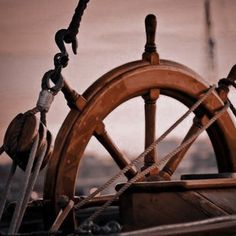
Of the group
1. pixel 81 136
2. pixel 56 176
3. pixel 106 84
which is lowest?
pixel 56 176

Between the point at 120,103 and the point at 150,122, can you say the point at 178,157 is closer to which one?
the point at 150,122

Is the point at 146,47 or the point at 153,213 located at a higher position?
the point at 146,47

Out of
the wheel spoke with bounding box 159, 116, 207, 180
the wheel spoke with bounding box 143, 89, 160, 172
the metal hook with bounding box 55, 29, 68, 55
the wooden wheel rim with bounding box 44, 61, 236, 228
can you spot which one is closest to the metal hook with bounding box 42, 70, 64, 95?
the metal hook with bounding box 55, 29, 68, 55

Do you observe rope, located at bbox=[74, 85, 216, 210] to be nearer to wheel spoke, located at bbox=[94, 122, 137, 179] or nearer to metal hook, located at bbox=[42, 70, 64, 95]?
wheel spoke, located at bbox=[94, 122, 137, 179]

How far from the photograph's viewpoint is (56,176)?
9.59 ft

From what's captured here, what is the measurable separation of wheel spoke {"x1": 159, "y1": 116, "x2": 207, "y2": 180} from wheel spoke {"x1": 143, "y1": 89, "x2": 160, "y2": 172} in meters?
0.11

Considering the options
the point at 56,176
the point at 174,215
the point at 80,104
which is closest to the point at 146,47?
the point at 80,104

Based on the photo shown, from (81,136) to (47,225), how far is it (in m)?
0.43

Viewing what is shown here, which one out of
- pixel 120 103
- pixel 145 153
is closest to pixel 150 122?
pixel 120 103

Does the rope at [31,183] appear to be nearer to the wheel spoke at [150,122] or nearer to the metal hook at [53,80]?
the metal hook at [53,80]

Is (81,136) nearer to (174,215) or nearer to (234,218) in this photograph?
(174,215)

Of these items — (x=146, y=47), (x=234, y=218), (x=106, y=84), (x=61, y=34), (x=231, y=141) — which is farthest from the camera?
(x=231, y=141)

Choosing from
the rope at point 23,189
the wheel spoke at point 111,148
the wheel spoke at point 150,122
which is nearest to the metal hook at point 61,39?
the rope at point 23,189

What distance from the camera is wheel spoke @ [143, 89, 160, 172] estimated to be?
3.33m
